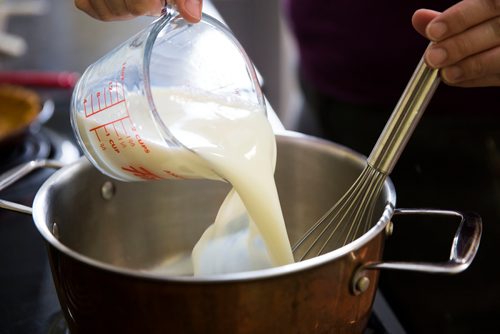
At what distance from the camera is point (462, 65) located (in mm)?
628

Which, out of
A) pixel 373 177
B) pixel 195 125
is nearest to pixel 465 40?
pixel 373 177

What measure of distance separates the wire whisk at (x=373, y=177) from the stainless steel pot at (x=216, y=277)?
0.02 m

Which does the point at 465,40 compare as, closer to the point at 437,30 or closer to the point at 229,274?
the point at 437,30

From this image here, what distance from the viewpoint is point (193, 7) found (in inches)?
24.7

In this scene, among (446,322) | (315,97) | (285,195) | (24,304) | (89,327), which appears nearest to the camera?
(89,327)

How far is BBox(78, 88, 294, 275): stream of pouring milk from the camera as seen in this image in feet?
2.00

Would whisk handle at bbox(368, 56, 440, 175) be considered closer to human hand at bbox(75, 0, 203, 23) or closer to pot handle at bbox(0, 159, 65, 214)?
human hand at bbox(75, 0, 203, 23)

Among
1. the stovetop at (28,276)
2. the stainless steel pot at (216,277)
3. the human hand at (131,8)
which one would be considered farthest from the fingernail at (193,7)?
the stovetop at (28,276)

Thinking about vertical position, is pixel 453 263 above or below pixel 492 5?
below

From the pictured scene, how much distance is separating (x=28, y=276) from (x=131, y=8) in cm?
29

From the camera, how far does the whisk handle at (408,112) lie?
60cm

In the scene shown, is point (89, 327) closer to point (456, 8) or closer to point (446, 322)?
point (456, 8)

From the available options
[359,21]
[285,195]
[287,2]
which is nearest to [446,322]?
[285,195]

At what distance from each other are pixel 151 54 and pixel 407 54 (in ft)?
1.61
